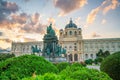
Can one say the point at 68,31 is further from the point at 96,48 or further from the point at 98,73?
the point at 98,73

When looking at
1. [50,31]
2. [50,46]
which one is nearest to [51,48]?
[50,46]

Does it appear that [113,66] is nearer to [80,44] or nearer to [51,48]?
[51,48]

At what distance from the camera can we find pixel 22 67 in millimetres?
5875

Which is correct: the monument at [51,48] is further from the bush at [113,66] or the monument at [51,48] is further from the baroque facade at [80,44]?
the baroque facade at [80,44]

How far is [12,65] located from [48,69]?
1057mm

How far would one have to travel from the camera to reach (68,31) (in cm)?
8969

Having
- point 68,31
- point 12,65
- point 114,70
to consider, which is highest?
point 68,31

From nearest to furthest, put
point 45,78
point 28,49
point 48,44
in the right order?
point 45,78 → point 48,44 → point 28,49

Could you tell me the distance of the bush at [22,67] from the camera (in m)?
5.59

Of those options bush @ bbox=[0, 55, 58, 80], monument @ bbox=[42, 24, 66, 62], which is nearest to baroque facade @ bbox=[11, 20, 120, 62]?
monument @ bbox=[42, 24, 66, 62]

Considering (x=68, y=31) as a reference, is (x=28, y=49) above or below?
below

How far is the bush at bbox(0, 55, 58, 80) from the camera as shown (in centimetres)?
559

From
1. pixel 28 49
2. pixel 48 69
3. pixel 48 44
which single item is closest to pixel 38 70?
pixel 48 69

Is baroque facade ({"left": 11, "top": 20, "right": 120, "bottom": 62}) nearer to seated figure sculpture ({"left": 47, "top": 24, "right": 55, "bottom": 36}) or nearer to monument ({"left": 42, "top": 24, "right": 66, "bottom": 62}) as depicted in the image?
seated figure sculpture ({"left": 47, "top": 24, "right": 55, "bottom": 36})
